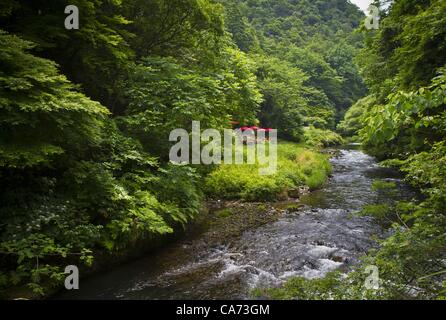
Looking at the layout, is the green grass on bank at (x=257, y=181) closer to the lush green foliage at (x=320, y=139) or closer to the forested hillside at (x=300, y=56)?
the forested hillside at (x=300, y=56)

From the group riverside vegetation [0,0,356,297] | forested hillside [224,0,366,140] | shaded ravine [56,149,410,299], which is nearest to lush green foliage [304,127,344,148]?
forested hillside [224,0,366,140]

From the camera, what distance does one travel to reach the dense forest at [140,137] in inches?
172

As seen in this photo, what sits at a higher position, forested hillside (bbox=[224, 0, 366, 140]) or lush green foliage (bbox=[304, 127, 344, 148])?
forested hillside (bbox=[224, 0, 366, 140])

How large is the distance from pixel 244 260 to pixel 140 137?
4.70 metres

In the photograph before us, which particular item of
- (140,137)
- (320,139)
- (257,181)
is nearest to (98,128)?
(140,137)

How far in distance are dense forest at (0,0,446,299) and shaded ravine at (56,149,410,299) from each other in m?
0.60

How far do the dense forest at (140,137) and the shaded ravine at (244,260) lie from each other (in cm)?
60

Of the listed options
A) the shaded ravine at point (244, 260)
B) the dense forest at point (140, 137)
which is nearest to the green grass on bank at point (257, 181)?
the dense forest at point (140, 137)

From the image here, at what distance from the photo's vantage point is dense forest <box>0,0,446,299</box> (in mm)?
4367

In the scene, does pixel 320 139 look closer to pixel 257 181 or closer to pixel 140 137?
pixel 257 181

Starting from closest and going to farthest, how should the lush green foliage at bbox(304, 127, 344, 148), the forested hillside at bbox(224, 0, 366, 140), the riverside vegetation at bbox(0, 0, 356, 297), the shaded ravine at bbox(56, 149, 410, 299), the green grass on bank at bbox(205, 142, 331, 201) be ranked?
the riverside vegetation at bbox(0, 0, 356, 297) → the shaded ravine at bbox(56, 149, 410, 299) → the green grass on bank at bbox(205, 142, 331, 201) → the forested hillside at bbox(224, 0, 366, 140) → the lush green foliage at bbox(304, 127, 344, 148)

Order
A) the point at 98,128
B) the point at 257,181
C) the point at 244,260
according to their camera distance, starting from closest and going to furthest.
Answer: the point at 98,128
the point at 244,260
the point at 257,181

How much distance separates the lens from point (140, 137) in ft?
32.0

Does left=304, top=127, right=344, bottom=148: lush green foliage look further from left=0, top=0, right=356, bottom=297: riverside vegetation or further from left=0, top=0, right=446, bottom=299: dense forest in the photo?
left=0, top=0, right=356, bottom=297: riverside vegetation
